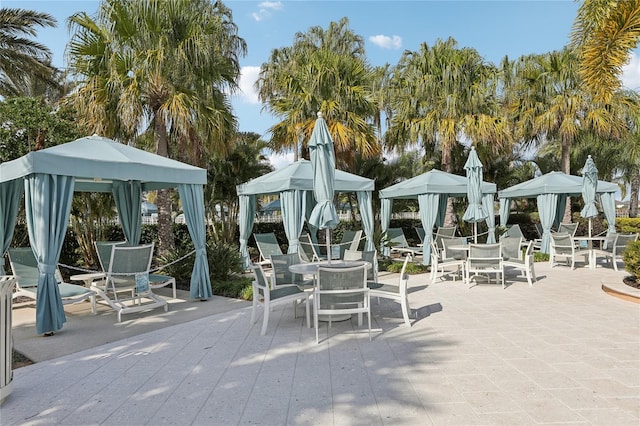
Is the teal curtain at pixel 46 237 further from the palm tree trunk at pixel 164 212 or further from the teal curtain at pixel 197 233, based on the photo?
the palm tree trunk at pixel 164 212

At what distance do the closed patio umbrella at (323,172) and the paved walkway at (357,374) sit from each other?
59.5 inches

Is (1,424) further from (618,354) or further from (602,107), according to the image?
(602,107)

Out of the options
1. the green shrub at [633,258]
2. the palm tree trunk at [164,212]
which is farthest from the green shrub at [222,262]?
A: the green shrub at [633,258]

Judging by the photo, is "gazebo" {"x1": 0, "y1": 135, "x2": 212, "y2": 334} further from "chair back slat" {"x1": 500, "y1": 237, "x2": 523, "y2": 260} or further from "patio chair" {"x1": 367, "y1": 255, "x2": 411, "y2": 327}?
"chair back slat" {"x1": 500, "y1": 237, "x2": 523, "y2": 260}

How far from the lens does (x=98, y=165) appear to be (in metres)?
5.88

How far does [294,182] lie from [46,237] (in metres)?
5.14

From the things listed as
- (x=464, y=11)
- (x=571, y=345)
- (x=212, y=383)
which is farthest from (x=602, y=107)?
(x=212, y=383)

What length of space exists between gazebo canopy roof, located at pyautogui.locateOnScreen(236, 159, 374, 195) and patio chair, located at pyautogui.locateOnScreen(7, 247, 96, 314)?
4593mm

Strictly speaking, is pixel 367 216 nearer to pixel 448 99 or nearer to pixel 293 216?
pixel 293 216

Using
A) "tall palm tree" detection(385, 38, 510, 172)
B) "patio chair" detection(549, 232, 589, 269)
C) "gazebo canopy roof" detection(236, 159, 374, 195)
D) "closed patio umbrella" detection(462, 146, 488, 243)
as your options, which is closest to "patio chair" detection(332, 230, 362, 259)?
"gazebo canopy roof" detection(236, 159, 374, 195)

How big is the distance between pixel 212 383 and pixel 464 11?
374 inches

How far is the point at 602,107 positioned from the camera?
15453 millimetres

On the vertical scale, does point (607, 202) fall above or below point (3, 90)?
below

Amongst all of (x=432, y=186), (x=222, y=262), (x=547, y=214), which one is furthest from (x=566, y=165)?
(x=222, y=262)
